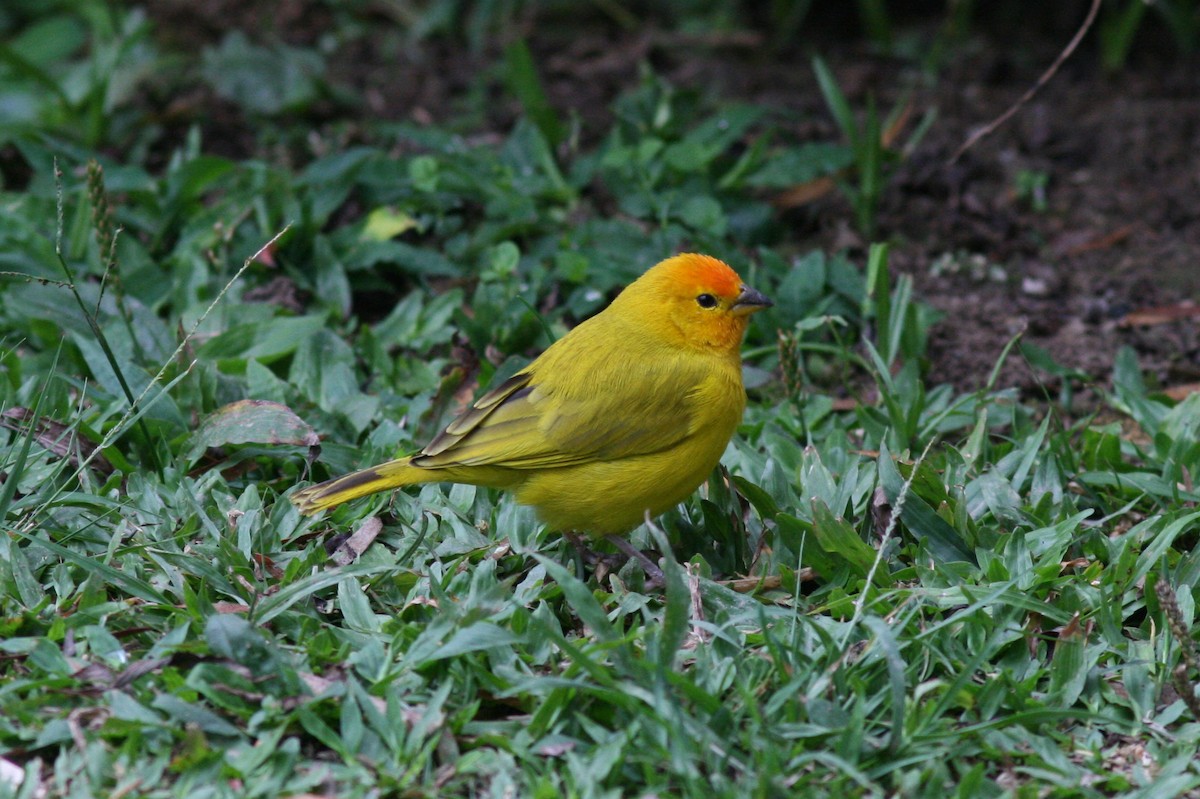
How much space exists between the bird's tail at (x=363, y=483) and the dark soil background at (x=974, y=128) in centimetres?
237

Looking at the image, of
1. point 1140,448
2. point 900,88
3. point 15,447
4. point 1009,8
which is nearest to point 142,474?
point 15,447

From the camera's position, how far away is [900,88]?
23.5 feet

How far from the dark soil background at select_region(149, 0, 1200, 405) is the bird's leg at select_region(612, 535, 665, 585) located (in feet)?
6.02

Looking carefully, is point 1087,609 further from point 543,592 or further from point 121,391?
point 121,391

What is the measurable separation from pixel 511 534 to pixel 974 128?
3775 millimetres

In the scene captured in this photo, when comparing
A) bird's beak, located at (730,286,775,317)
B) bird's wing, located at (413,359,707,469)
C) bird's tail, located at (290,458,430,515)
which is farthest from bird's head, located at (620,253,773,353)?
bird's tail, located at (290,458,430,515)

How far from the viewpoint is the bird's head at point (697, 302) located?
418cm

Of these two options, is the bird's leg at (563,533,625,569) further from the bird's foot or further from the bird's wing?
the bird's wing

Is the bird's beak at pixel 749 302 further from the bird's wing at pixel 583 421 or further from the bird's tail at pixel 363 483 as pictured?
the bird's tail at pixel 363 483

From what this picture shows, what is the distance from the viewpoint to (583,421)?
399cm

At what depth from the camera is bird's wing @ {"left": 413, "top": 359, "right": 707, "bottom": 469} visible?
3.93 m

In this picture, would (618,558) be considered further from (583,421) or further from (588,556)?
(583,421)

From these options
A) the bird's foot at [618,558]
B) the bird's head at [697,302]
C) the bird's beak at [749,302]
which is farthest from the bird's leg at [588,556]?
the bird's beak at [749,302]

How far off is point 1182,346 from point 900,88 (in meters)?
2.42
